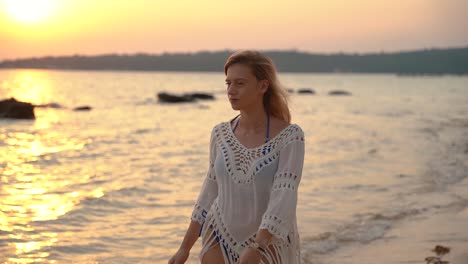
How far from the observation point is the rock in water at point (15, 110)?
29.8m

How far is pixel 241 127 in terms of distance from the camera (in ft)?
12.1

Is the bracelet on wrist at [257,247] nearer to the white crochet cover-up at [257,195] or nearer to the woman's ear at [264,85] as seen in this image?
the white crochet cover-up at [257,195]

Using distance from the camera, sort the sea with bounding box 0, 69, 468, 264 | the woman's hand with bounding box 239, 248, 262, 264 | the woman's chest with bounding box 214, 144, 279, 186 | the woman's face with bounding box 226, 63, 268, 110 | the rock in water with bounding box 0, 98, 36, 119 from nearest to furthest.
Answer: the woman's hand with bounding box 239, 248, 262, 264
the woman's chest with bounding box 214, 144, 279, 186
the woman's face with bounding box 226, 63, 268, 110
the sea with bounding box 0, 69, 468, 264
the rock in water with bounding box 0, 98, 36, 119

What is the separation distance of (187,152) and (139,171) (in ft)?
12.9

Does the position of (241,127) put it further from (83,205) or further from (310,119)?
(310,119)

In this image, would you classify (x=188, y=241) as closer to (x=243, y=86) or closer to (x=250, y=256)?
(x=250, y=256)

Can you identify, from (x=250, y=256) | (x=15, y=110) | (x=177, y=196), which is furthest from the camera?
(x=15, y=110)

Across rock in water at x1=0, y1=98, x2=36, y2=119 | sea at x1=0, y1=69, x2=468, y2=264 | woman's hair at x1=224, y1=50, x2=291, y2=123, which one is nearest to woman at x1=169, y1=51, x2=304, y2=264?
woman's hair at x1=224, y1=50, x2=291, y2=123

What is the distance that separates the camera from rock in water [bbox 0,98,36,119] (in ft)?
97.8

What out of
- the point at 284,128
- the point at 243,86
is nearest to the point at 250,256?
the point at 284,128

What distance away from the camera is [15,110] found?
3009 centimetres

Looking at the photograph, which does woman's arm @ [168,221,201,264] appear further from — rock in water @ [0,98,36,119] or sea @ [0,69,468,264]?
rock in water @ [0,98,36,119]

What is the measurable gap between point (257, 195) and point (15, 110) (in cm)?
2854

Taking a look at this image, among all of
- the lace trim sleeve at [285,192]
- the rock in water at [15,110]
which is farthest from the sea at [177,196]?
the rock in water at [15,110]
